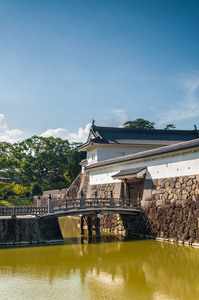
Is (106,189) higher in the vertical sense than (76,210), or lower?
higher

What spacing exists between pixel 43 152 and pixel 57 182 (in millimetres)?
5086

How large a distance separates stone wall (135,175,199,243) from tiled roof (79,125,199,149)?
A: 11228 millimetres

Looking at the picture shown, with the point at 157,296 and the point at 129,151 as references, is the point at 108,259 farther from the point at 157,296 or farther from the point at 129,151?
the point at 129,151

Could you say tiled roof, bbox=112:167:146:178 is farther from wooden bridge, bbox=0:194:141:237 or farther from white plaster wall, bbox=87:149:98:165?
white plaster wall, bbox=87:149:98:165

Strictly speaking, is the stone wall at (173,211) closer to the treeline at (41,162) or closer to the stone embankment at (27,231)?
the stone embankment at (27,231)

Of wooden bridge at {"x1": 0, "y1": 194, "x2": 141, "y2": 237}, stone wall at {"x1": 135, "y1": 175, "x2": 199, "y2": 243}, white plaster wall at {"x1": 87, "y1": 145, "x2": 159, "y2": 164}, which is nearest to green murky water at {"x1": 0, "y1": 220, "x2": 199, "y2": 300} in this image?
stone wall at {"x1": 135, "y1": 175, "x2": 199, "y2": 243}

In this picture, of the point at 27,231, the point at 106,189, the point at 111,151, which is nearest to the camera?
the point at 27,231

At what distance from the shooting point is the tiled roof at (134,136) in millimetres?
30250

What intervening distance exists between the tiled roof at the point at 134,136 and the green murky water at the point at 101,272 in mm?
14368

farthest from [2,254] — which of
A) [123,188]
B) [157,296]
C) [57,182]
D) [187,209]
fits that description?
[57,182]

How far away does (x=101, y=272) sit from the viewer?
38.3 feet

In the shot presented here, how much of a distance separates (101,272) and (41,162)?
3869 cm

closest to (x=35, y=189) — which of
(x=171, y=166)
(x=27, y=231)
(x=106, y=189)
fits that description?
(x=106, y=189)

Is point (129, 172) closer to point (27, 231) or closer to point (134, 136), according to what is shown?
point (27, 231)
